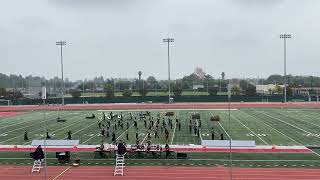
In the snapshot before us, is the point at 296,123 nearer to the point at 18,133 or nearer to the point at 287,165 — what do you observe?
the point at 287,165

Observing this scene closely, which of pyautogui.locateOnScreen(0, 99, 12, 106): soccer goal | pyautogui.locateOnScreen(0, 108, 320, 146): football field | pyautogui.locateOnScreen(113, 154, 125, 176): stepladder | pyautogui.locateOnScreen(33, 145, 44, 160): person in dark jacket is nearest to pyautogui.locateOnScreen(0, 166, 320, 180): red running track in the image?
pyautogui.locateOnScreen(113, 154, 125, 176): stepladder

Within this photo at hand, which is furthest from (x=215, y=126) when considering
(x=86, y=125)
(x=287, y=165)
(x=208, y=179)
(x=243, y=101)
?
(x=243, y=101)

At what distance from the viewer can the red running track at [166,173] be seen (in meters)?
23.3

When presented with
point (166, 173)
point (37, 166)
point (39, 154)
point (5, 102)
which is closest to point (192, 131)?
point (166, 173)

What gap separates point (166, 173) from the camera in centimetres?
2425

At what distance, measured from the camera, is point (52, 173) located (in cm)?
2469

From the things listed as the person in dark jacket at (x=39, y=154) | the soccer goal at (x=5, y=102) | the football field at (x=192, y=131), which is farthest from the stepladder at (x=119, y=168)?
the soccer goal at (x=5, y=102)

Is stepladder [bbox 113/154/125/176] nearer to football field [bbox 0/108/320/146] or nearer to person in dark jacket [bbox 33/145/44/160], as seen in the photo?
person in dark jacket [bbox 33/145/44/160]

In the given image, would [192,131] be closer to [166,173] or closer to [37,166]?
[166,173]

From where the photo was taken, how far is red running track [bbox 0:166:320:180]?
2327 cm

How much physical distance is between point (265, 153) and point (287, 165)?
A: 400 cm

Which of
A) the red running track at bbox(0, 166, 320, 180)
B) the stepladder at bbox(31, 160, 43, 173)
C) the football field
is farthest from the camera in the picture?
the football field

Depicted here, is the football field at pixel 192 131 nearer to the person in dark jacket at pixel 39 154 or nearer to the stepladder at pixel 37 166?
the stepladder at pixel 37 166

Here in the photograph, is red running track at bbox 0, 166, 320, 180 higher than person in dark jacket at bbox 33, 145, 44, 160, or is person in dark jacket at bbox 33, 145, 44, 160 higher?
person in dark jacket at bbox 33, 145, 44, 160
